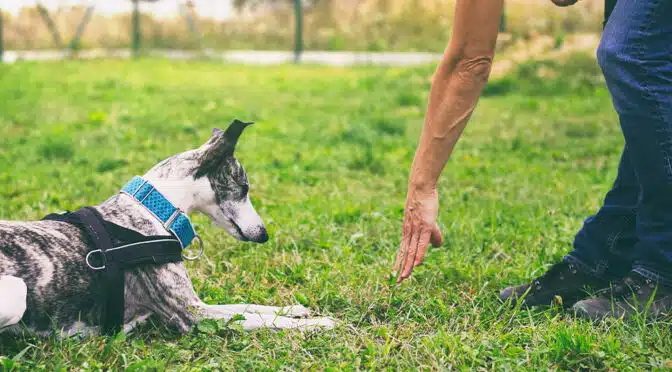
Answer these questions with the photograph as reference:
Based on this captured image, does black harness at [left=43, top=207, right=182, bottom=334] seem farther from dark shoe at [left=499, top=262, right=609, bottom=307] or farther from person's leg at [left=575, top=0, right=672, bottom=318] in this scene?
person's leg at [left=575, top=0, right=672, bottom=318]

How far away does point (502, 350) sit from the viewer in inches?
99.2

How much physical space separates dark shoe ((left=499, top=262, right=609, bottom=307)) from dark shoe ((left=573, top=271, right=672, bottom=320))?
157 millimetres

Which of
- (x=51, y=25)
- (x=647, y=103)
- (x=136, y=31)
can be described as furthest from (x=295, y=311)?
(x=51, y=25)

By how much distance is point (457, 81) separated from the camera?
2.66 m

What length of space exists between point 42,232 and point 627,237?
2.27 m

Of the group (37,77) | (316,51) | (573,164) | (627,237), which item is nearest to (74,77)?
(37,77)

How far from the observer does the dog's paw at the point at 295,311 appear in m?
2.90

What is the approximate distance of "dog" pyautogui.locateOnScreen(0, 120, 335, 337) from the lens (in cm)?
247

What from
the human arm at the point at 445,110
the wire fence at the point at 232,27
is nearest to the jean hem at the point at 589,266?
the human arm at the point at 445,110

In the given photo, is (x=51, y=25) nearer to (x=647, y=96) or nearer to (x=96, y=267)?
(x=96, y=267)

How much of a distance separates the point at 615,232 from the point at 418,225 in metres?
0.86

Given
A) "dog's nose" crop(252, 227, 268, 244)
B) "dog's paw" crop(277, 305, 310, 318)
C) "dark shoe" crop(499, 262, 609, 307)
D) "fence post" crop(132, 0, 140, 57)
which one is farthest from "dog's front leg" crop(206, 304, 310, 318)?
"fence post" crop(132, 0, 140, 57)

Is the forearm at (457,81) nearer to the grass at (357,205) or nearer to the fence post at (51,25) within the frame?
the grass at (357,205)

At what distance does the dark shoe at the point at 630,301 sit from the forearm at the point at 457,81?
786 mm
